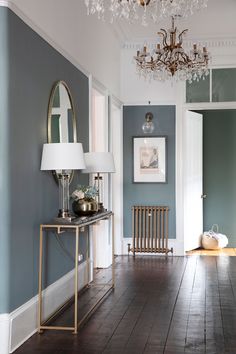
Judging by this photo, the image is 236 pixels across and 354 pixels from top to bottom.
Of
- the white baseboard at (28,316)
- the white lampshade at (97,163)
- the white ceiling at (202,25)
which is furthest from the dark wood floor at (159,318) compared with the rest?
the white ceiling at (202,25)

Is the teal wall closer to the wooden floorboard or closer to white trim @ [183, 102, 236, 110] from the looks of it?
the wooden floorboard

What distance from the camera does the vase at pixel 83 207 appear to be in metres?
5.41

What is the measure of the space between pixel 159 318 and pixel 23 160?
6.49ft

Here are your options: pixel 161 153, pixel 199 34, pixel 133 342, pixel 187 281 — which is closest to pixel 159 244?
pixel 161 153

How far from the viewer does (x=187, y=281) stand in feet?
22.6

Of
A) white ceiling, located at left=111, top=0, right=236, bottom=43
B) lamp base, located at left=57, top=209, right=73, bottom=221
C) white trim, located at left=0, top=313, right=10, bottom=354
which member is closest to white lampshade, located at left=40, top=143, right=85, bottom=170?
lamp base, located at left=57, top=209, right=73, bottom=221

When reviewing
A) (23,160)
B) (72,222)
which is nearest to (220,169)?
(72,222)

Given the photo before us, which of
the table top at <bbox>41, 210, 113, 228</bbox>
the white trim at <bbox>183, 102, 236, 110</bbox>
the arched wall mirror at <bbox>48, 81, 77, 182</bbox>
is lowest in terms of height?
the table top at <bbox>41, 210, 113, 228</bbox>

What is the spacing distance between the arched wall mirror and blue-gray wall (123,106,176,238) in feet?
11.4

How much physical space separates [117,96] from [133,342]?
5.39m

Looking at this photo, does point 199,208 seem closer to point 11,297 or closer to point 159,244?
point 159,244

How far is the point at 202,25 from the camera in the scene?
8.48 metres

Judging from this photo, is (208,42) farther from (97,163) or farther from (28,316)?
(28,316)

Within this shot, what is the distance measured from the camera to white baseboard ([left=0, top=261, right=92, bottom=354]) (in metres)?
4.04
